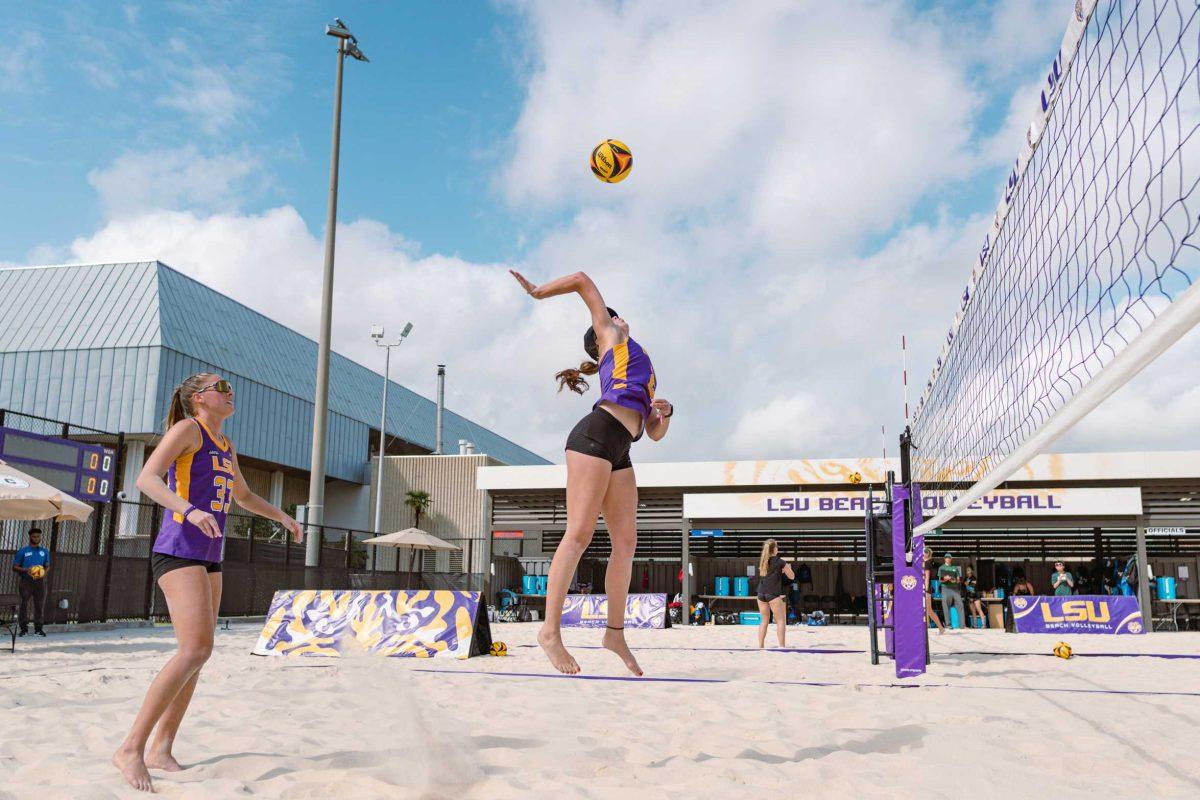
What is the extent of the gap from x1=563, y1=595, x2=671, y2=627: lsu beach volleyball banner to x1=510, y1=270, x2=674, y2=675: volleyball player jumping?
1372 cm

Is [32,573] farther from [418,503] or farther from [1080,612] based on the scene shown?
[418,503]

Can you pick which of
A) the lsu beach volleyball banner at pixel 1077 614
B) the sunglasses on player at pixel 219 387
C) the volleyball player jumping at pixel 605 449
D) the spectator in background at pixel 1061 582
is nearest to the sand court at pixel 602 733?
the volleyball player jumping at pixel 605 449

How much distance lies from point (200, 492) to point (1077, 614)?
17.1m

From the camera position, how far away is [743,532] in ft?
76.0

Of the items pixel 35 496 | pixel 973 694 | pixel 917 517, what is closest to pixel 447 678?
pixel 973 694

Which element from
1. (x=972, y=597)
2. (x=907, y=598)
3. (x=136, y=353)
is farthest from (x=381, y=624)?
(x=136, y=353)

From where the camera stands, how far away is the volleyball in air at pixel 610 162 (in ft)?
14.1

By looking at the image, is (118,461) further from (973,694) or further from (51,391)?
(51,391)

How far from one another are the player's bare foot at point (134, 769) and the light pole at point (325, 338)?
14.1m

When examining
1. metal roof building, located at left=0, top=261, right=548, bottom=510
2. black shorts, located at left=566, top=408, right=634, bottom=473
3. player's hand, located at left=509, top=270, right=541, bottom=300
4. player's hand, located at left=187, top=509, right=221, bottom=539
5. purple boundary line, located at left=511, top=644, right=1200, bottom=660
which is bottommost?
purple boundary line, located at left=511, top=644, right=1200, bottom=660

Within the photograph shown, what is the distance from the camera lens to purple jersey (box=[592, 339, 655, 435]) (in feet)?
12.3

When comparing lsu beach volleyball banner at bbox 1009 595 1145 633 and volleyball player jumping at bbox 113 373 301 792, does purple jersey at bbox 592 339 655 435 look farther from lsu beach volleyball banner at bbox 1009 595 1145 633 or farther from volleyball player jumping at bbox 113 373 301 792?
lsu beach volleyball banner at bbox 1009 595 1145 633

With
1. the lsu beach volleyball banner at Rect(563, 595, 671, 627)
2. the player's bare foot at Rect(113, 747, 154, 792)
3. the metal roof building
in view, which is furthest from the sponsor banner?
the metal roof building

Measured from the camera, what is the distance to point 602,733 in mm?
4590
